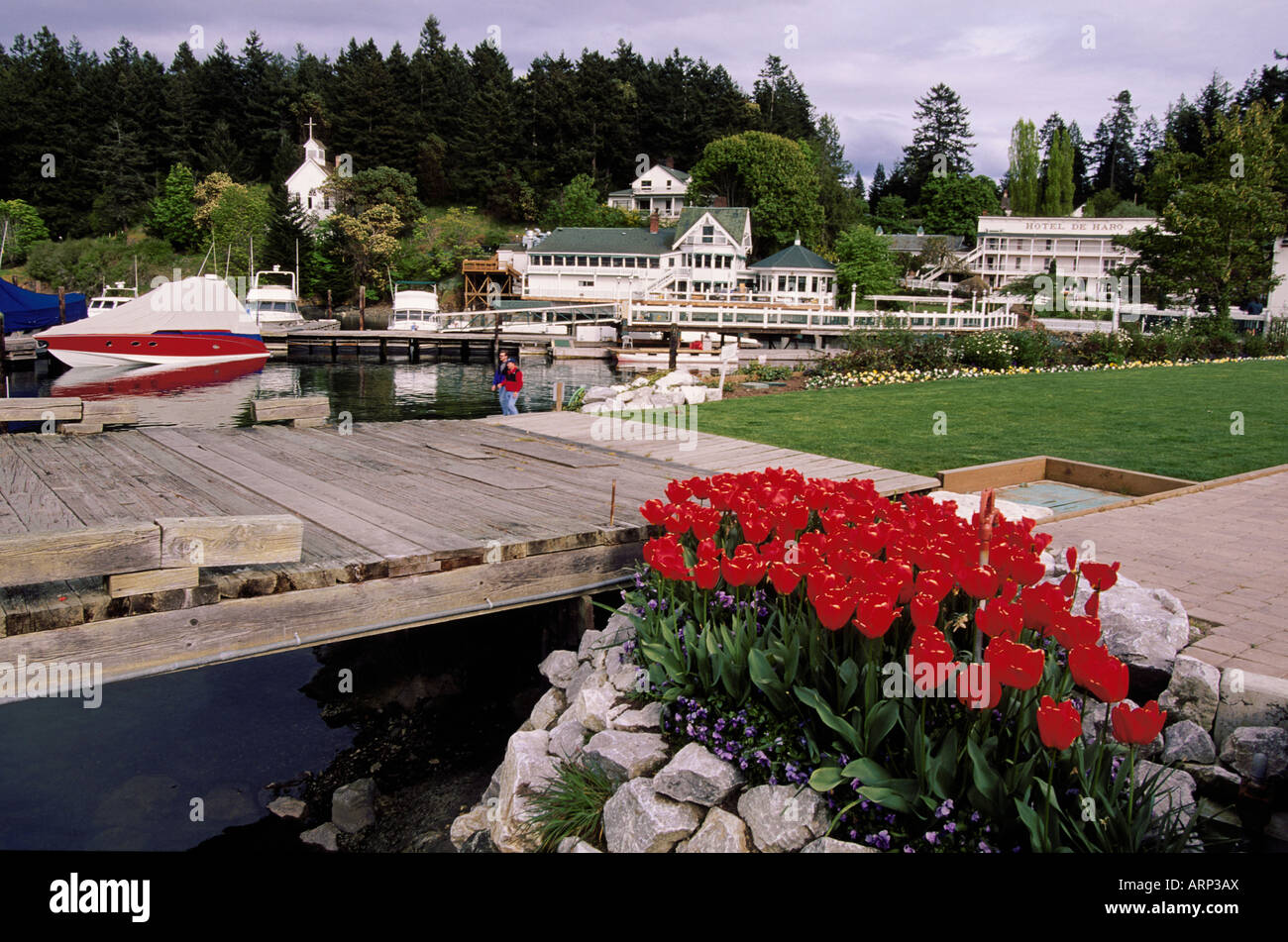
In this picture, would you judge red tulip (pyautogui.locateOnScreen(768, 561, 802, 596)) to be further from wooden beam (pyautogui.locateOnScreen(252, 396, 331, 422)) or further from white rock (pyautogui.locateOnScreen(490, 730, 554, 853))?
wooden beam (pyautogui.locateOnScreen(252, 396, 331, 422))

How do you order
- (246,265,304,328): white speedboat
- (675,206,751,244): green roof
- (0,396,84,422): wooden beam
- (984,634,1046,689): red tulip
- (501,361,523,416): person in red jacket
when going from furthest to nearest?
(675,206,751,244): green roof
(246,265,304,328): white speedboat
(501,361,523,416): person in red jacket
(0,396,84,422): wooden beam
(984,634,1046,689): red tulip

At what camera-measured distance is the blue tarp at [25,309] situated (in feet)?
131

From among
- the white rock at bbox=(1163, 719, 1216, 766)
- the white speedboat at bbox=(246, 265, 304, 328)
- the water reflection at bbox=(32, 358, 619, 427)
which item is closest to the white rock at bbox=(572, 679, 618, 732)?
the white rock at bbox=(1163, 719, 1216, 766)

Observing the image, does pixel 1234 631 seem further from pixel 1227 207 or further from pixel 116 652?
pixel 1227 207

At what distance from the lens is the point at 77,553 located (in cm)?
459

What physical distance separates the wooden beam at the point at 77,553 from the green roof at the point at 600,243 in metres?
Result: 65.3

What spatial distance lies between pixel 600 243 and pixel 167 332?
3746cm

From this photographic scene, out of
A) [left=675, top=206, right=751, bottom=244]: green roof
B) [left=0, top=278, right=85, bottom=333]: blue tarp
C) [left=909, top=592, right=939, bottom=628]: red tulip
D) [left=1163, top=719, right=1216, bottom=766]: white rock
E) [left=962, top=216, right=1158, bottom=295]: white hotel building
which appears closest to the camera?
[left=909, top=592, right=939, bottom=628]: red tulip

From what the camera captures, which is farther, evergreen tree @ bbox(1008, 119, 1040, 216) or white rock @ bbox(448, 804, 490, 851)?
evergreen tree @ bbox(1008, 119, 1040, 216)

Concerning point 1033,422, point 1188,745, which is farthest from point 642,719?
point 1033,422

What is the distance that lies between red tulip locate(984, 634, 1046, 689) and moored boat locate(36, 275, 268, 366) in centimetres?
3995

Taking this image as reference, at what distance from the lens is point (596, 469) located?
9.16 metres

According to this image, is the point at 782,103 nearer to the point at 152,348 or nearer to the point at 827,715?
the point at 152,348

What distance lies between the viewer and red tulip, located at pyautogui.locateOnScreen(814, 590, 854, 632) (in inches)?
138
